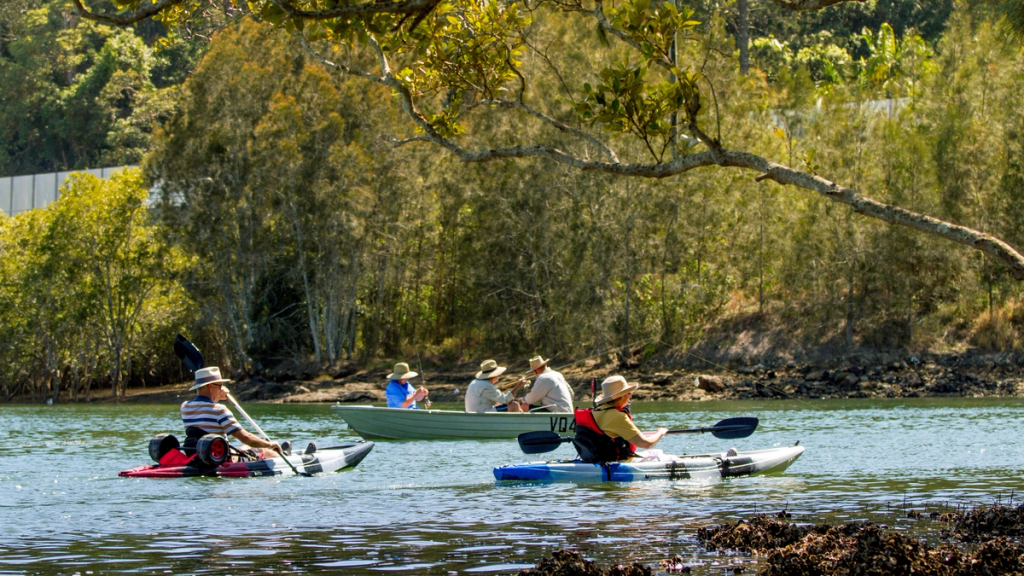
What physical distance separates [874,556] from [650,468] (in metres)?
5.83

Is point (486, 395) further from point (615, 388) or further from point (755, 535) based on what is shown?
point (755, 535)

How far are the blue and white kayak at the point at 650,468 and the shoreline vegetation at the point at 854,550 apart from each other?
3.59 m

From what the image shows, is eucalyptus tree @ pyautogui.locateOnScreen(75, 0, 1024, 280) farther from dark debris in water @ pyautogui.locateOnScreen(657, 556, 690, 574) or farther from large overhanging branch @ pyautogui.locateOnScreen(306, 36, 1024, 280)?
dark debris in water @ pyautogui.locateOnScreen(657, 556, 690, 574)

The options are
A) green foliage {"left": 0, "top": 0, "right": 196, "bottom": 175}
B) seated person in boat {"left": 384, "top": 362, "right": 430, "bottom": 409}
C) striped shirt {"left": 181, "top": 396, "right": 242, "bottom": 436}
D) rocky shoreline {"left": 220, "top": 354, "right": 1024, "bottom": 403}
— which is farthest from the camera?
green foliage {"left": 0, "top": 0, "right": 196, "bottom": 175}

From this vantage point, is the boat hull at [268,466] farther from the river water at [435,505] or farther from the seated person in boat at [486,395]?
the seated person in boat at [486,395]

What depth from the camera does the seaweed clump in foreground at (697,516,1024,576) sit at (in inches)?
265

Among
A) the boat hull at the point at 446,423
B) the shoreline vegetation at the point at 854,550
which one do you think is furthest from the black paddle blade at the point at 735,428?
the shoreline vegetation at the point at 854,550

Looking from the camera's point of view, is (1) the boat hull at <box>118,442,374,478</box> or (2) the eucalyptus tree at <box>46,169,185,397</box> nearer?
(1) the boat hull at <box>118,442,374,478</box>

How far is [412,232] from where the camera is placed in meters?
41.8

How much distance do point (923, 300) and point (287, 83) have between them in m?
22.3

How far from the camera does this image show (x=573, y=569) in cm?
679

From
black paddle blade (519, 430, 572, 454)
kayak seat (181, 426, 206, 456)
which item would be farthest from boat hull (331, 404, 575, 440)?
A: kayak seat (181, 426, 206, 456)

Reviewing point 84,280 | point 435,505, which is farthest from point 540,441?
point 84,280

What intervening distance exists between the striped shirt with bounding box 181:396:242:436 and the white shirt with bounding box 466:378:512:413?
5.99 m
